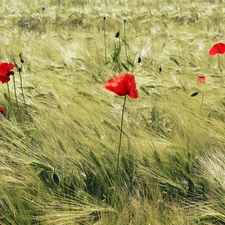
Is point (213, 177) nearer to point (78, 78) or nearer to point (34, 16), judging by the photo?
point (78, 78)

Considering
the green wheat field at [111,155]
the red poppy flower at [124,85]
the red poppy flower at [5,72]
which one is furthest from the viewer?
the red poppy flower at [5,72]

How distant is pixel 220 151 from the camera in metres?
1.19

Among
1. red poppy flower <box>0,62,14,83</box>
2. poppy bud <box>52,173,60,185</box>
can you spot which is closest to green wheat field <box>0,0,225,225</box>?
poppy bud <box>52,173,60,185</box>

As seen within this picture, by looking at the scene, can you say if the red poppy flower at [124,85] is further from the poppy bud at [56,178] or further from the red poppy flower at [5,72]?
the red poppy flower at [5,72]

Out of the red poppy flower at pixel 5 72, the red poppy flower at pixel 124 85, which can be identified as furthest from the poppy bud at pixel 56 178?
the red poppy flower at pixel 5 72

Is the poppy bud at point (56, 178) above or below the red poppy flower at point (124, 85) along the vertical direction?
below

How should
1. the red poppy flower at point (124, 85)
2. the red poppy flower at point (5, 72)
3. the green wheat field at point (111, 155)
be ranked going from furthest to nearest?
1. the red poppy flower at point (5, 72)
2. the red poppy flower at point (124, 85)
3. the green wheat field at point (111, 155)

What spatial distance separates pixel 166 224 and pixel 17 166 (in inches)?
19.3

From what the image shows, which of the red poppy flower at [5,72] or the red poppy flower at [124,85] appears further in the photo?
the red poppy flower at [5,72]

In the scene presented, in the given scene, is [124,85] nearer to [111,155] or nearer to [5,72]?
[111,155]

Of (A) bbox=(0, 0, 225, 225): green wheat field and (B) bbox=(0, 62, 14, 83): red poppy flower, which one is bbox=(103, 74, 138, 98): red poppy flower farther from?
(B) bbox=(0, 62, 14, 83): red poppy flower

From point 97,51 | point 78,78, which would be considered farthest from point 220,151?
point 97,51

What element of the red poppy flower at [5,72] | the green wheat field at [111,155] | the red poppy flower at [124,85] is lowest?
the green wheat field at [111,155]

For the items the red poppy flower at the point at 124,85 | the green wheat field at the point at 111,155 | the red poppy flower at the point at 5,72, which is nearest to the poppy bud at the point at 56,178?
the green wheat field at the point at 111,155
